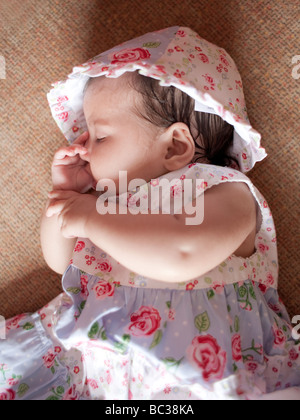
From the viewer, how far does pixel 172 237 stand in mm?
Answer: 862

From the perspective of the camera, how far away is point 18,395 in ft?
3.47

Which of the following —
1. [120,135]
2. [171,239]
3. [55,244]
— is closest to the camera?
[171,239]

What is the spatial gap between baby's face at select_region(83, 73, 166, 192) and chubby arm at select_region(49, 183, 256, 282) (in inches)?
4.7

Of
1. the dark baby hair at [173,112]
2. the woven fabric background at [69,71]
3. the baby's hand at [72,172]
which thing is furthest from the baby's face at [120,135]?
the woven fabric background at [69,71]

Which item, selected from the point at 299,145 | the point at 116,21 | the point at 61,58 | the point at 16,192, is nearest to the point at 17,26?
the point at 61,58

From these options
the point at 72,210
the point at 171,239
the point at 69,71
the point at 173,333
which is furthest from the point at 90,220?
the point at 69,71

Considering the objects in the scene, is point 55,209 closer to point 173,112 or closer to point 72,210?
point 72,210

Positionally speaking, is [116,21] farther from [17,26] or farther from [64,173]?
[64,173]

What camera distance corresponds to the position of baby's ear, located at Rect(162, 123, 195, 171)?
3.14ft

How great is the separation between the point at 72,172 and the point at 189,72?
1.29ft

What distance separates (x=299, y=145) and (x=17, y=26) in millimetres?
826

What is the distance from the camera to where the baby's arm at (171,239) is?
858 mm

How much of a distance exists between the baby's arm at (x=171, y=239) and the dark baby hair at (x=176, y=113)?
160 millimetres
